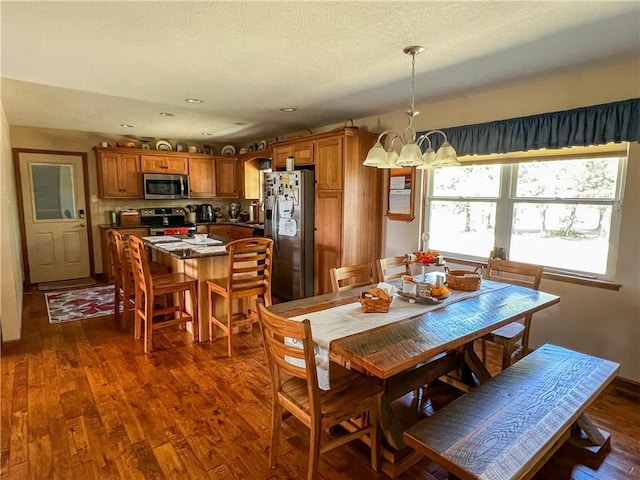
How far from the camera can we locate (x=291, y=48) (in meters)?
2.29

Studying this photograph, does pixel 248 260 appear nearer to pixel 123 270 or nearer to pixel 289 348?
pixel 123 270

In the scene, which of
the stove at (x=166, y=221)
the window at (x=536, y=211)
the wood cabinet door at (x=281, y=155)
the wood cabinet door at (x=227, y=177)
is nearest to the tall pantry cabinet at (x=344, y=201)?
the wood cabinet door at (x=281, y=155)

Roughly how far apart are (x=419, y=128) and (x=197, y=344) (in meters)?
3.16

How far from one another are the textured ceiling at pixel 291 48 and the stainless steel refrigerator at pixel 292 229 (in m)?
1.01

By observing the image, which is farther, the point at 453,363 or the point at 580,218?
the point at 580,218

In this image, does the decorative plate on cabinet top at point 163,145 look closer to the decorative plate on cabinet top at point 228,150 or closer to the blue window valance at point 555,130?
the decorative plate on cabinet top at point 228,150

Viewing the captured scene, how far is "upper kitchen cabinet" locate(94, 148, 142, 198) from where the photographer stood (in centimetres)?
561

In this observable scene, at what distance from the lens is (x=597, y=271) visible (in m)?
2.81

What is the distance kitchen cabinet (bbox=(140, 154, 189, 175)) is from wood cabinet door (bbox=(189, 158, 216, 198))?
13 centimetres

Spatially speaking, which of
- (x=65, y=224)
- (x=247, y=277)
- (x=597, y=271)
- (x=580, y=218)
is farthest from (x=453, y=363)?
(x=65, y=224)

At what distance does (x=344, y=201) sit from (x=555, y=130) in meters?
2.02

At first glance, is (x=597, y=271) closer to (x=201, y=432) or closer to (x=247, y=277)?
(x=247, y=277)

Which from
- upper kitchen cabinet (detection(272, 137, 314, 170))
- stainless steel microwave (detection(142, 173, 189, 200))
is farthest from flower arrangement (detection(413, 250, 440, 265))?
stainless steel microwave (detection(142, 173, 189, 200))

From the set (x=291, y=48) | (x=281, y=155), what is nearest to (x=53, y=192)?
(x=281, y=155)
